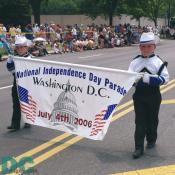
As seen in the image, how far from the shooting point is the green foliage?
5531cm

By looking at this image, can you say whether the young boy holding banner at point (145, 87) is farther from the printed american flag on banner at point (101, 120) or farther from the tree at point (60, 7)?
the tree at point (60, 7)

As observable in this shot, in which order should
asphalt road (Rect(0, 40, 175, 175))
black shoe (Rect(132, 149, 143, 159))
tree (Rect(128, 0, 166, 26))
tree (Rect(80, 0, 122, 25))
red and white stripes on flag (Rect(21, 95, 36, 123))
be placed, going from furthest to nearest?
tree (Rect(128, 0, 166, 26))
tree (Rect(80, 0, 122, 25))
red and white stripes on flag (Rect(21, 95, 36, 123))
black shoe (Rect(132, 149, 143, 159))
asphalt road (Rect(0, 40, 175, 175))

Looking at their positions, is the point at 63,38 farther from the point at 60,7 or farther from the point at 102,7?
the point at 60,7

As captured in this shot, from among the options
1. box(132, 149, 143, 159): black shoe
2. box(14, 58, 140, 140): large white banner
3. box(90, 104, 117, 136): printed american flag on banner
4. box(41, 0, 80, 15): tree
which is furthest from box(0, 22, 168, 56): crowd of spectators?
box(41, 0, 80, 15): tree

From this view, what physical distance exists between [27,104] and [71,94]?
3.30 feet

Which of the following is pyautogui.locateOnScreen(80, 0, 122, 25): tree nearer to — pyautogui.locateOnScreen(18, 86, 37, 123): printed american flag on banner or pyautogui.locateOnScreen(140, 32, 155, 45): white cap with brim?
pyautogui.locateOnScreen(18, 86, 37, 123): printed american flag on banner

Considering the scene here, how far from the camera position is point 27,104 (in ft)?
26.5

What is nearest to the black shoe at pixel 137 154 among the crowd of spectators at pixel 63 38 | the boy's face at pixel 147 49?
the boy's face at pixel 147 49

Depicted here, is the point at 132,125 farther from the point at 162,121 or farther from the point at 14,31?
the point at 14,31

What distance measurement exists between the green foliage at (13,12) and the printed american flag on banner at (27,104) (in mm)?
→ 48131

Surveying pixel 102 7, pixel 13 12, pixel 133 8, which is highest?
pixel 102 7

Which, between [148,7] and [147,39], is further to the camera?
[148,7]

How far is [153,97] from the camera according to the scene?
22.8 feet

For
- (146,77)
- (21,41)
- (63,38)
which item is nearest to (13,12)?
(63,38)
